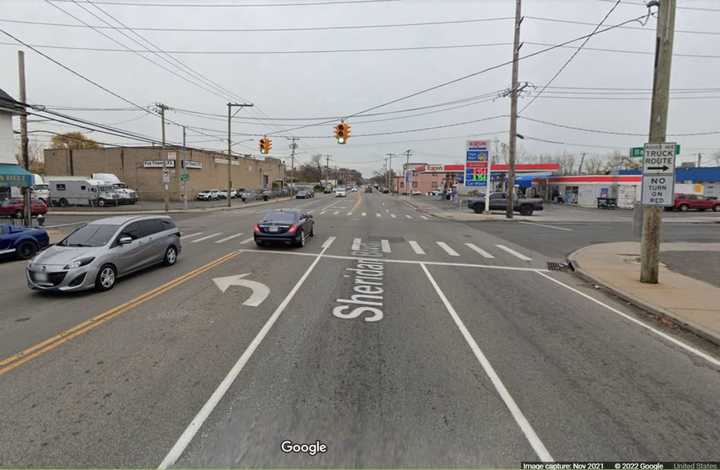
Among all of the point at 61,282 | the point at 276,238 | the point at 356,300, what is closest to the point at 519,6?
the point at 276,238

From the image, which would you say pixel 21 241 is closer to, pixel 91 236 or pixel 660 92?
pixel 91 236

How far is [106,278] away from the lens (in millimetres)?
7789

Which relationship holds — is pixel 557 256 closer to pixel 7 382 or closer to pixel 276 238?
pixel 276 238

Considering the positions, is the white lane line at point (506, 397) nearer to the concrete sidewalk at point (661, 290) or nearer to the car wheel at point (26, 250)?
the concrete sidewalk at point (661, 290)

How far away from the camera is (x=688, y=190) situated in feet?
140

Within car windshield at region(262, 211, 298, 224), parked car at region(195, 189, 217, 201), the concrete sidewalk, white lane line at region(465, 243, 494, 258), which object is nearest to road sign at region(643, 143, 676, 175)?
the concrete sidewalk

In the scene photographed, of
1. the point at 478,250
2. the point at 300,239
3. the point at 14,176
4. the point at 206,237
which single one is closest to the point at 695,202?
the point at 478,250

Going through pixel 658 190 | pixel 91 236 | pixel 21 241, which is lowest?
pixel 21 241

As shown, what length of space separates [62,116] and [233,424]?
2080cm

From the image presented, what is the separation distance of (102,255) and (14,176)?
1437cm

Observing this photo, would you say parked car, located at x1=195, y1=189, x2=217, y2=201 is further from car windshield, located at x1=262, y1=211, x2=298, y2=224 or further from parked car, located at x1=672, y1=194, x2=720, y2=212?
parked car, located at x1=672, y1=194, x2=720, y2=212

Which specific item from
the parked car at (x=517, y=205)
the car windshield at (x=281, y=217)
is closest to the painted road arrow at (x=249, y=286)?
the car windshield at (x=281, y=217)

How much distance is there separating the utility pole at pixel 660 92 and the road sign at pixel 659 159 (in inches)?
7.8

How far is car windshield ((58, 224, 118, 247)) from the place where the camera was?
320 inches
